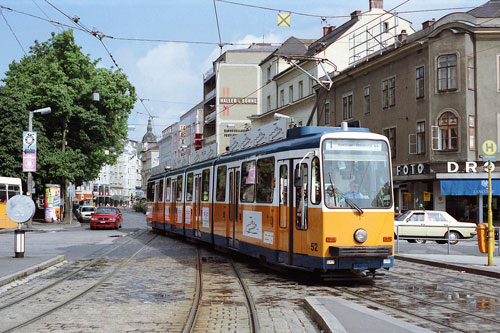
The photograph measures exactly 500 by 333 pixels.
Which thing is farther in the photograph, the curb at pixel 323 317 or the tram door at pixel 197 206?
the tram door at pixel 197 206

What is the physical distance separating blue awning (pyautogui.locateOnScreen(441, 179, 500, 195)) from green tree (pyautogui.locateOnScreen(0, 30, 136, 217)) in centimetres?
2457

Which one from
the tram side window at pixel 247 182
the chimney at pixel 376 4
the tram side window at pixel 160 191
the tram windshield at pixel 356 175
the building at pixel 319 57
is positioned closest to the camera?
the tram windshield at pixel 356 175

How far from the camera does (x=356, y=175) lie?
11844 millimetres

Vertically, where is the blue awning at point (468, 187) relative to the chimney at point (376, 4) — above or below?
below

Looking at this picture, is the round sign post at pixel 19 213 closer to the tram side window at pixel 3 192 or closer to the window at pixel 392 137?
the tram side window at pixel 3 192

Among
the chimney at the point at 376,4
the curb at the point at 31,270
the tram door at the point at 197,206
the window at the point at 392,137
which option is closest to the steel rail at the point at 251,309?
the curb at the point at 31,270

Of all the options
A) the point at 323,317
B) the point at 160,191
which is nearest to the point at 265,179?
the point at 323,317

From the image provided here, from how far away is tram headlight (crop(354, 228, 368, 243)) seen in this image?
11648 mm

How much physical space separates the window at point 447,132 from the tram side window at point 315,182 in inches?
839

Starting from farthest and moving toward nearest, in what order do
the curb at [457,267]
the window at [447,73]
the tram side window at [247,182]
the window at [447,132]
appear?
the window at [447,73] < the window at [447,132] < the tram side window at [247,182] < the curb at [457,267]

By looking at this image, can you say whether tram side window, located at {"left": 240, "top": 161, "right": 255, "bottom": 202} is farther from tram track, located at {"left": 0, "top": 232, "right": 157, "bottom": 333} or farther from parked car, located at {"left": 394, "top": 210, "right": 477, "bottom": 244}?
parked car, located at {"left": 394, "top": 210, "right": 477, "bottom": 244}

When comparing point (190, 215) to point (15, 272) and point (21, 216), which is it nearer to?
point (21, 216)

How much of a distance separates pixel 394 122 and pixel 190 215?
17.3 meters

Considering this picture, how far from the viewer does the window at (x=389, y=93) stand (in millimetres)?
35156
